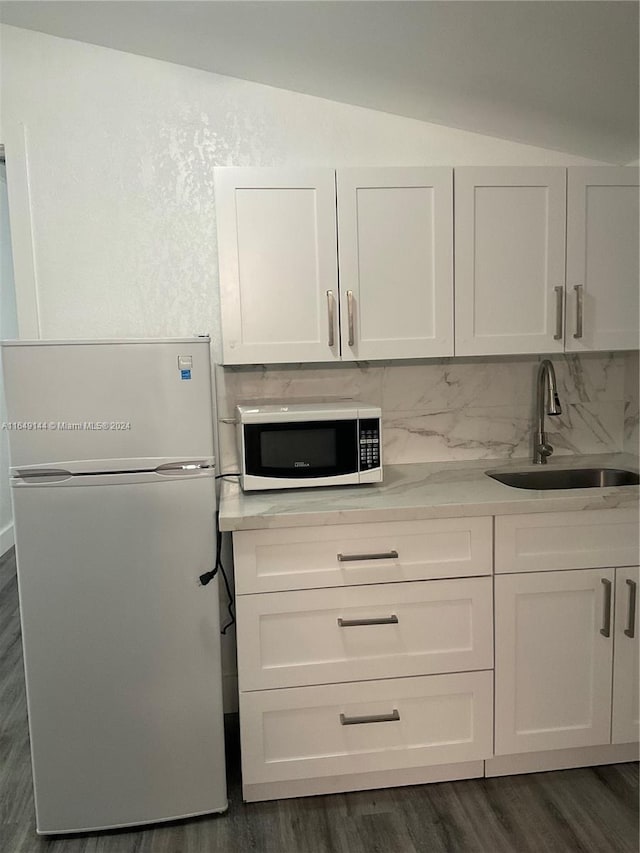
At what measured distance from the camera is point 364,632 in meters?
2.08

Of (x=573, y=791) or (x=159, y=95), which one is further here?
(x=159, y=95)

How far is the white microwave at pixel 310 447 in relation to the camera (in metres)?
2.17

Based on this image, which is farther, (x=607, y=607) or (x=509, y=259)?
(x=509, y=259)

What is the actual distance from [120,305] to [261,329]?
1.94ft

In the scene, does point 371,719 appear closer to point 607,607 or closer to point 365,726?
point 365,726

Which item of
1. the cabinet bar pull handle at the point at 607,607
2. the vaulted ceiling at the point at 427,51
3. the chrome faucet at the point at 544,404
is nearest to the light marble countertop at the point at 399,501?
the cabinet bar pull handle at the point at 607,607

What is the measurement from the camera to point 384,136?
2.51 meters

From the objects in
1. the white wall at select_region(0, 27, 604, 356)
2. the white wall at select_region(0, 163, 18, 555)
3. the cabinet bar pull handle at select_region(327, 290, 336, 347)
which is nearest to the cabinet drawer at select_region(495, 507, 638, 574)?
the cabinet bar pull handle at select_region(327, 290, 336, 347)

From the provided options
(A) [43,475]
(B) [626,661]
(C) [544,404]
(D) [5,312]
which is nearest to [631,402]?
(C) [544,404]

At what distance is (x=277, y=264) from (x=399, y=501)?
35.2 inches

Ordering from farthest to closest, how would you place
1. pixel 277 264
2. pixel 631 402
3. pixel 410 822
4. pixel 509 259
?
pixel 631 402
pixel 509 259
pixel 277 264
pixel 410 822

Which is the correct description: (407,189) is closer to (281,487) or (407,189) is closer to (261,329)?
(261,329)

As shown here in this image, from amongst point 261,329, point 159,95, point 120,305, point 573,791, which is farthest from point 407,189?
point 573,791

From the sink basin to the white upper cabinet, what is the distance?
644mm
